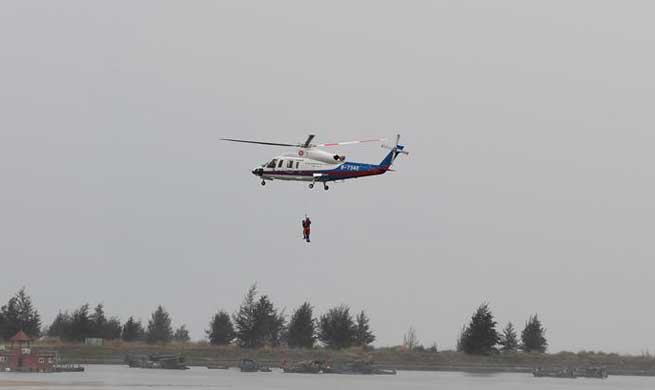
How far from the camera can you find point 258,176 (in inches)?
4993

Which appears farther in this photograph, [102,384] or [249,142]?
[102,384]

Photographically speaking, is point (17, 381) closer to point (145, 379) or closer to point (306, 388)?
point (145, 379)

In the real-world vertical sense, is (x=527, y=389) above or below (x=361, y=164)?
below

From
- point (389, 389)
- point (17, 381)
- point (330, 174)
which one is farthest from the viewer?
point (389, 389)

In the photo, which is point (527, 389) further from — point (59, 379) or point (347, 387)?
point (59, 379)

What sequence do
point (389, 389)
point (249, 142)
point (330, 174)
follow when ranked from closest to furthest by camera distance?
point (249, 142) → point (330, 174) → point (389, 389)

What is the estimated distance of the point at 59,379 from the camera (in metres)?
179

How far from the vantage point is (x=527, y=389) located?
192m

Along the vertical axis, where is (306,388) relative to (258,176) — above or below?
below

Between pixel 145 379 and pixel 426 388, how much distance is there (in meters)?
40.7

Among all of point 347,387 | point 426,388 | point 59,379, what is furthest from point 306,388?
point 59,379

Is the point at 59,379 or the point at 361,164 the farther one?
the point at 59,379

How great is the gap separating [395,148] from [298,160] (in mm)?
9188

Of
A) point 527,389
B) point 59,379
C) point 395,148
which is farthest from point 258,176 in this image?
point 527,389
